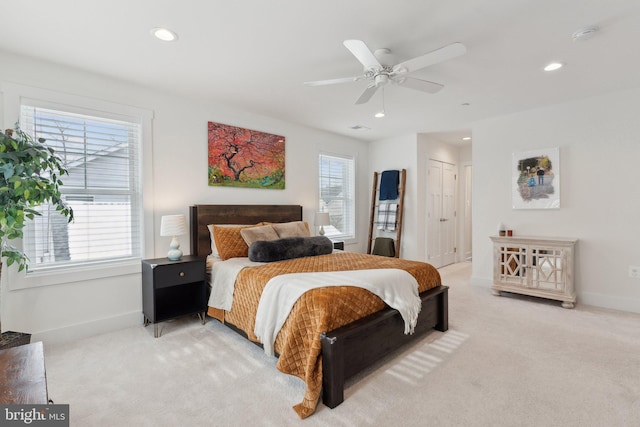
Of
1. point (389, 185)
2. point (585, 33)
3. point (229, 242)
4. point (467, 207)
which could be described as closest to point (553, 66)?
point (585, 33)

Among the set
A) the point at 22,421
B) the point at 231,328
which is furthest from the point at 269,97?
the point at 22,421

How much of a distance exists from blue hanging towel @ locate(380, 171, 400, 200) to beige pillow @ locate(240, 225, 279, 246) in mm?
2584

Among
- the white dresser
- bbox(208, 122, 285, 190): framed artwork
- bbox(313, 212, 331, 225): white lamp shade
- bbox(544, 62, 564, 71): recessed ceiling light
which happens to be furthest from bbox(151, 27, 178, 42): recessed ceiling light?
the white dresser

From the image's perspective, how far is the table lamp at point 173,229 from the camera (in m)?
3.06

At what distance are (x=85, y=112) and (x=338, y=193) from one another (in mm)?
3611

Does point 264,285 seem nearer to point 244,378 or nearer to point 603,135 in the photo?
point 244,378

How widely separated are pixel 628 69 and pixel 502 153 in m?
1.56

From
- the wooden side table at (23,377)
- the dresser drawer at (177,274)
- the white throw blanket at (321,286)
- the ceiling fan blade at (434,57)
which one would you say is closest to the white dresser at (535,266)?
the white throw blanket at (321,286)

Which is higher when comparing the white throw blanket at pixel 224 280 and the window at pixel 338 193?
the window at pixel 338 193

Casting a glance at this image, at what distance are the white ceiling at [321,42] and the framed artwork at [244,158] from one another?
18.1 inches

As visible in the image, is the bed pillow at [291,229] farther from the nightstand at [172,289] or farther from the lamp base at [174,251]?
the lamp base at [174,251]

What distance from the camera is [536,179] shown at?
13.1ft

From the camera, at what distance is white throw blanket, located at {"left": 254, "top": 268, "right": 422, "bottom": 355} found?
7.10 ft

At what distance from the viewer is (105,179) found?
9.84 ft
